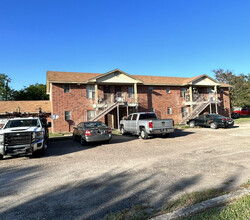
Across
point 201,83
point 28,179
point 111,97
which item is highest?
point 201,83

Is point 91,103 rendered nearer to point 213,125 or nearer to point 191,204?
point 213,125

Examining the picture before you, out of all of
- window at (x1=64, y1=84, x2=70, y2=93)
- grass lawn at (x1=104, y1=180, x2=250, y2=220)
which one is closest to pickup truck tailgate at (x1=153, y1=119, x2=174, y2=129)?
grass lawn at (x1=104, y1=180, x2=250, y2=220)

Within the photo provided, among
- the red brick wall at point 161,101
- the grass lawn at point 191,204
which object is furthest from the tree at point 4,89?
the grass lawn at point 191,204

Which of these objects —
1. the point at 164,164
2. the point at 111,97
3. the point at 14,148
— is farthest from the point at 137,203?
the point at 111,97

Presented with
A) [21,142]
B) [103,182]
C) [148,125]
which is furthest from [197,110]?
[103,182]

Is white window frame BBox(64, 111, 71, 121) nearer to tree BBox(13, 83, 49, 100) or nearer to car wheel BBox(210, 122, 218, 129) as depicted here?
car wheel BBox(210, 122, 218, 129)

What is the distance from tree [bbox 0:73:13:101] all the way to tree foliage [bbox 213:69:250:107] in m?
52.8

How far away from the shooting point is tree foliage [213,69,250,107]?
36.9 meters

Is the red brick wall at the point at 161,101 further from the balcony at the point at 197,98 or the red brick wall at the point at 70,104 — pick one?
the red brick wall at the point at 70,104

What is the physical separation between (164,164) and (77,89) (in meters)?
17.0

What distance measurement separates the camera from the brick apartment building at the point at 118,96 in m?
20.1

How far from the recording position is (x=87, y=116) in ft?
69.7

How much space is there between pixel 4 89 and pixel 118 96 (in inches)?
1425

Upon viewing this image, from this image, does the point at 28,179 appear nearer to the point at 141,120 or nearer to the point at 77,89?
the point at 141,120
